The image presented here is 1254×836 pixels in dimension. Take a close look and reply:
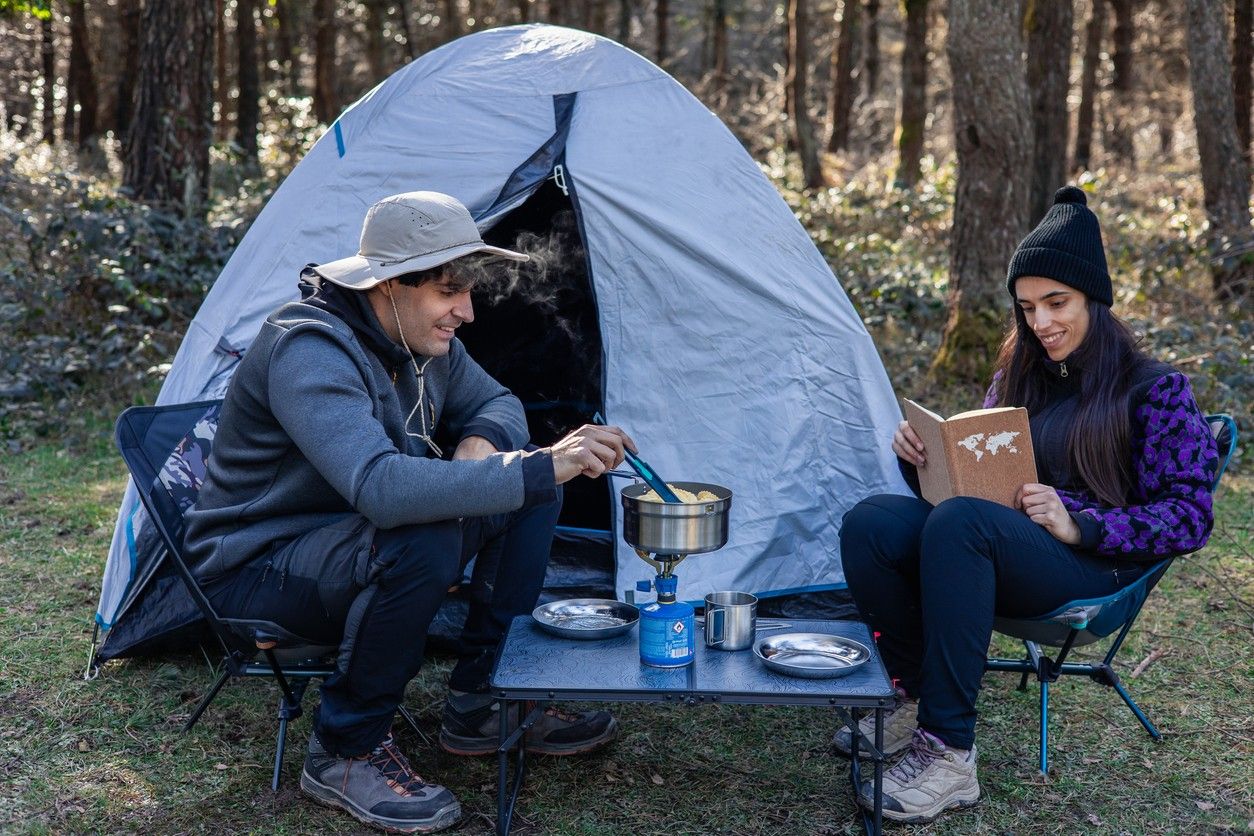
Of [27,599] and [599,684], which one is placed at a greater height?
[599,684]

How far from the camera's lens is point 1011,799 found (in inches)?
116

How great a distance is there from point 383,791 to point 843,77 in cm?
1434

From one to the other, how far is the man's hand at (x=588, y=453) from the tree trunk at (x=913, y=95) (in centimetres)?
1112

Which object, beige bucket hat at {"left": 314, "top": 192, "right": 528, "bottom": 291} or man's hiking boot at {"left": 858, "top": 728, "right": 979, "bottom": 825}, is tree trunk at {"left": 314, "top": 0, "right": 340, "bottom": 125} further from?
man's hiking boot at {"left": 858, "top": 728, "right": 979, "bottom": 825}

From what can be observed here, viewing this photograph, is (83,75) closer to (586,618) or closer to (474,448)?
(474,448)

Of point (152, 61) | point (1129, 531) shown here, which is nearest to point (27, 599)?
point (1129, 531)

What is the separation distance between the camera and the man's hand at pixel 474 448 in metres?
3.09

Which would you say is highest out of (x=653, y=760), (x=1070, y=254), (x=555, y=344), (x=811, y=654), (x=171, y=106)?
(x=171, y=106)

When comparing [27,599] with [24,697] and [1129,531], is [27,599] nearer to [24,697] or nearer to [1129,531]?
[24,697]

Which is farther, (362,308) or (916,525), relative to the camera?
(916,525)

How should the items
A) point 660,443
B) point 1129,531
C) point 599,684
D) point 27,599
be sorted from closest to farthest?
point 599,684 → point 1129,531 → point 660,443 → point 27,599

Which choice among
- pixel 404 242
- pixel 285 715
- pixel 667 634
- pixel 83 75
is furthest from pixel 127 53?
pixel 667 634

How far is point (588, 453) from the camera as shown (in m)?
2.63

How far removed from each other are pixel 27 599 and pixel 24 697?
2.81ft
